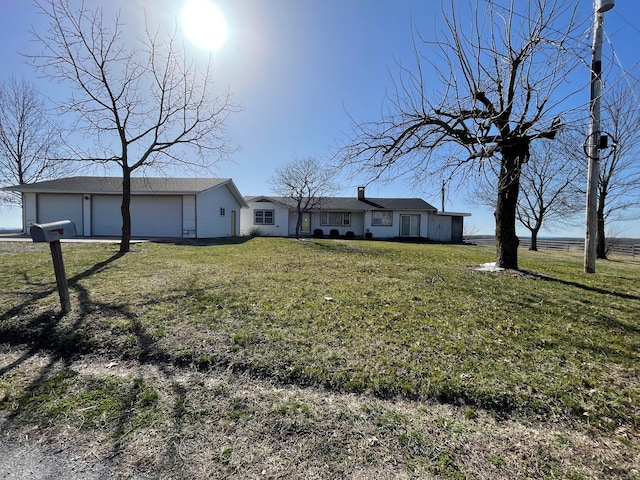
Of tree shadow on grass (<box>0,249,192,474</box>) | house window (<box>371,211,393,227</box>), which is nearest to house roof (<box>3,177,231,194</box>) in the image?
house window (<box>371,211,393,227</box>)

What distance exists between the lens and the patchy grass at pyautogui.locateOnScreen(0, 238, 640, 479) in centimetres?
203

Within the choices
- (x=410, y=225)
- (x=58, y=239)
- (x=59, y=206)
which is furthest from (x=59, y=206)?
(x=410, y=225)

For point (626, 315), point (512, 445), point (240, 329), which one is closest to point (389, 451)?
point (512, 445)

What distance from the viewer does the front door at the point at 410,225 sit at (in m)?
25.9

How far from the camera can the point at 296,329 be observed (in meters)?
3.81

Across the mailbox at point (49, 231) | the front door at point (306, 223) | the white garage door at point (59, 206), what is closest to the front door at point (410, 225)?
the front door at point (306, 223)

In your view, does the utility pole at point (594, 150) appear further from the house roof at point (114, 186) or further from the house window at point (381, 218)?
the house window at point (381, 218)

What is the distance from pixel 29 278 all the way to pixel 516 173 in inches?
398

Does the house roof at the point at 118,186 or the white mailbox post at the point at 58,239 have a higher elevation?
the house roof at the point at 118,186

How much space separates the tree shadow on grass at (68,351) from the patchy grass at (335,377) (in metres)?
0.02

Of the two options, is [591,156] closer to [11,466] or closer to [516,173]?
[516,173]

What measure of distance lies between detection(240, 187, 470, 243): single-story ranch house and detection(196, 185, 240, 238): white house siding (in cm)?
419

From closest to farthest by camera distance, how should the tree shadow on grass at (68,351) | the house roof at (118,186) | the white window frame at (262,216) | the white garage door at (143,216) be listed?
the tree shadow on grass at (68,351) → the house roof at (118,186) → the white garage door at (143,216) → the white window frame at (262,216)

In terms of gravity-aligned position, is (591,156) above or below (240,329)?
above
